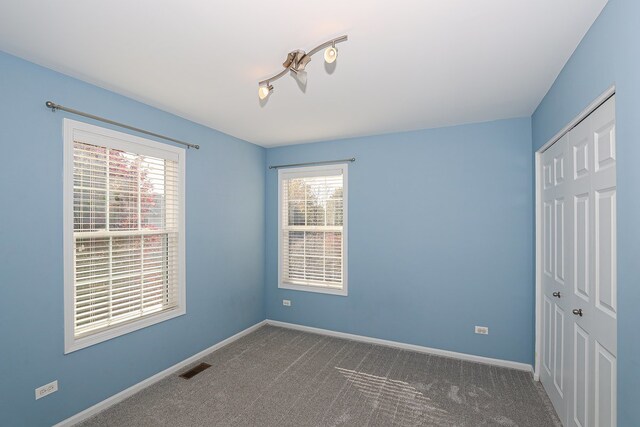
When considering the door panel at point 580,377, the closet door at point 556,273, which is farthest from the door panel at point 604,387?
the closet door at point 556,273

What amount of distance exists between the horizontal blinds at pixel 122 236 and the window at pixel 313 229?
63.2 inches

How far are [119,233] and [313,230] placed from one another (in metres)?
2.28

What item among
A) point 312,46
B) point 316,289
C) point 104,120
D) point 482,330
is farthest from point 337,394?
point 104,120

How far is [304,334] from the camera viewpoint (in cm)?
412

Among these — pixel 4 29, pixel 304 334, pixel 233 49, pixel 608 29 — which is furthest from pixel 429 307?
pixel 4 29

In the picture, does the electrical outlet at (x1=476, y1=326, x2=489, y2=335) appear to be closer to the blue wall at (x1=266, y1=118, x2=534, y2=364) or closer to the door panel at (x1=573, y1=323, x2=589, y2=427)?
the blue wall at (x1=266, y1=118, x2=534, y2=364)

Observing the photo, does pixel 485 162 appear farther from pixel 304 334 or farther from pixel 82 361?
pixel 82 361

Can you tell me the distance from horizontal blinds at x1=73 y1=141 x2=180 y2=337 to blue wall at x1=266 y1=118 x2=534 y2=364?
1.93 m

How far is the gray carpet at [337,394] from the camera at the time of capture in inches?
93.7

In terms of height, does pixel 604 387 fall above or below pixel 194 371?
above

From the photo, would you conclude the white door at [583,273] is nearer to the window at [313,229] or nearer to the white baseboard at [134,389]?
the window at [313,229]

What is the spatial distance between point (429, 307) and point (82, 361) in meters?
3.27

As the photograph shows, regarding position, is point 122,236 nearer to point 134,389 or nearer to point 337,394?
point 134,389

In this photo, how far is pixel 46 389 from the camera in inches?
84.8
